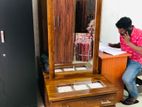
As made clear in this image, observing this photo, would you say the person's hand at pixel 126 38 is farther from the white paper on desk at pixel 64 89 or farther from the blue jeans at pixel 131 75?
the white paper on desk at pixel 64 89

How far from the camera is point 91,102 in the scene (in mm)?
1866

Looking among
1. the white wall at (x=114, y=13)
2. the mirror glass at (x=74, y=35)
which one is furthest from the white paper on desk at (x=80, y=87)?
the white wall at (x=114, y=13)

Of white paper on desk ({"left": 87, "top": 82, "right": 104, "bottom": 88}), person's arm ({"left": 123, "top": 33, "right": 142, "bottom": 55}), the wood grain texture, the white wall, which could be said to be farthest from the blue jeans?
the white wall

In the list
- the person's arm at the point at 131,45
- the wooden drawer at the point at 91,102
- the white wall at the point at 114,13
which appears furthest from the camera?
the white wall at the point at 114,13

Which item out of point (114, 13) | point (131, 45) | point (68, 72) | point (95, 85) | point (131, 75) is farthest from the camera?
point (114, 13)

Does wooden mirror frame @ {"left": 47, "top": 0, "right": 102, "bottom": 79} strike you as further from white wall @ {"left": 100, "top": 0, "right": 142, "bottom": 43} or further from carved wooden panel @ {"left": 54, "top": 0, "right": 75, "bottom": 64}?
white wall @ {"left": 100, "top": 0, "right": 142, "bottom": 43}

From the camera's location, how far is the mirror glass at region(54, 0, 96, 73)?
196 cm

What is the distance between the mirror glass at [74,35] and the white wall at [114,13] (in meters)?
0.82

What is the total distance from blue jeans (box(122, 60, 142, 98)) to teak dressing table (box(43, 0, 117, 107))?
366 millimetres

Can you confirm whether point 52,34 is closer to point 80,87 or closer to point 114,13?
point 80,87

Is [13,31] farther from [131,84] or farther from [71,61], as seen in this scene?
[131,84]

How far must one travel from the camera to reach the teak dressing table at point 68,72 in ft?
5.94

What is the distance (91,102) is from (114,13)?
148 cm

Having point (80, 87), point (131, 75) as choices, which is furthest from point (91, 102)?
point (131, 75)
